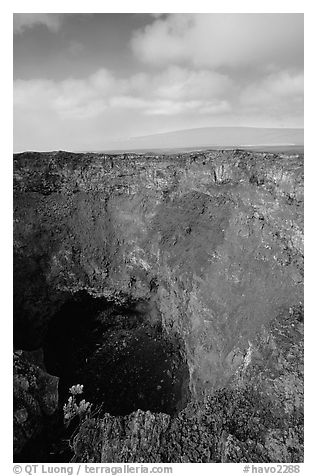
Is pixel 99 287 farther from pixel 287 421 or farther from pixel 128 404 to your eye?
pixel 287 421

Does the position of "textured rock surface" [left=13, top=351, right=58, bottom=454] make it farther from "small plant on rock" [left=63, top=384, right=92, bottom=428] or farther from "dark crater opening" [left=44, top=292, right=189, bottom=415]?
"dark crater opening" [left=44, top=292, right=189, bottom=415]

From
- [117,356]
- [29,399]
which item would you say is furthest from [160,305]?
[29,399]

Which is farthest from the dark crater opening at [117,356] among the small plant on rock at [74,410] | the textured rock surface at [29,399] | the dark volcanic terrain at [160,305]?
the textured rock surface at [29,399]

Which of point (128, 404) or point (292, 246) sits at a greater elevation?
point (292, 246)

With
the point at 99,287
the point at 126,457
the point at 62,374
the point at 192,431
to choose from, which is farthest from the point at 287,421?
the point at 99,287

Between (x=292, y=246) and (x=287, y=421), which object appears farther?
(x=292, y=246)

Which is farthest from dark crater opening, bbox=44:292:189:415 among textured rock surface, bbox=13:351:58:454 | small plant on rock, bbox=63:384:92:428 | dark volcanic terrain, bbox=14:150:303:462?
textured rock surface, bbox=13:351:58:454
